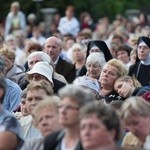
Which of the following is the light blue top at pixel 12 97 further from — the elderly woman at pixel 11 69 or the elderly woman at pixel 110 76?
the elderly woman at pixel 11 69

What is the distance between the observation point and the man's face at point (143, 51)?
17048 mm

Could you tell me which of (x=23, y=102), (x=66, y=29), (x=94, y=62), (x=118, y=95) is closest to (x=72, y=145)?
(x=23, y=102)

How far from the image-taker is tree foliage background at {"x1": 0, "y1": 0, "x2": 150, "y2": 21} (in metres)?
39.7

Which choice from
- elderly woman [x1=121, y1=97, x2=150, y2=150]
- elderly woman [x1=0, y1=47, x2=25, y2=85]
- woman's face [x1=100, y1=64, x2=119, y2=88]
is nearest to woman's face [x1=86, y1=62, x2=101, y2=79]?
elderly woman [x1=0, y1=47, x2=25, y2=85]

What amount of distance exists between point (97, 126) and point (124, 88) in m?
4.97

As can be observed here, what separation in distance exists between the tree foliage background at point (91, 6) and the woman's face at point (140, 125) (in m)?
29.4

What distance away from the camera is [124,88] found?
13.2 metres

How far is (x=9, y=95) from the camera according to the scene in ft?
44.6

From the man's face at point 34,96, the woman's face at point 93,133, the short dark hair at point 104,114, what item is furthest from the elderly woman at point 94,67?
the woman's face at point 93,133

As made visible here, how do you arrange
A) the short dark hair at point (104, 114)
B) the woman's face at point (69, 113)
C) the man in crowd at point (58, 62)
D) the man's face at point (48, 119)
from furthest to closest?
the man in crowd at point (58, 62) < the man's face at point (48, 119) < the woman's face at point (69, 113) < the short dark hair at point (104, 114)

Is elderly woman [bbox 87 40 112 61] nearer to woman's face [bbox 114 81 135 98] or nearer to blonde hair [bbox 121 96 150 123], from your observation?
woman's face [bbox 114 81 135 98]

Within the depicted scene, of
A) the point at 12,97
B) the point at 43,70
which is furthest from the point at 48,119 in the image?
the point at 43,70

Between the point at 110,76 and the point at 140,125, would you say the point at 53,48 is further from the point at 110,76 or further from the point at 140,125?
the point at 140,125

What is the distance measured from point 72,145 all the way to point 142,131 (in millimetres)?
792
